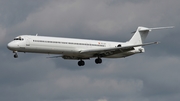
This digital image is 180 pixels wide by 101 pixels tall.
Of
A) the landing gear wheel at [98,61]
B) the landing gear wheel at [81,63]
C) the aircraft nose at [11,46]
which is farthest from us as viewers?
the landing gear wheel at [81,63]

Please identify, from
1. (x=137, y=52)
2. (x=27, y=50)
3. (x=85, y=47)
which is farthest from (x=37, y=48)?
(x=137, y=52)

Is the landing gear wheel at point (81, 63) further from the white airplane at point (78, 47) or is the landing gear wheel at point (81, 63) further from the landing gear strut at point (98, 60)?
the landing gear strut at point (98, 60)

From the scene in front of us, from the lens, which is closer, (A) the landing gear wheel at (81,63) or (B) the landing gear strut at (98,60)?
(B) the landing gear strut at (98,60)

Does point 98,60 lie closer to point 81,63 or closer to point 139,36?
point 81,63

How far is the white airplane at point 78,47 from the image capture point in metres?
101

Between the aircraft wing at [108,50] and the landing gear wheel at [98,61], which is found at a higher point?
the aircraft wing at [108,50]

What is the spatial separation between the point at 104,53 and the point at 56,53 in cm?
850

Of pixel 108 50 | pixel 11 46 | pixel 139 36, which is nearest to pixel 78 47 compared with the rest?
pixel 108 50

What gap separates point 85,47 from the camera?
106 m

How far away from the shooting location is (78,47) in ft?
343

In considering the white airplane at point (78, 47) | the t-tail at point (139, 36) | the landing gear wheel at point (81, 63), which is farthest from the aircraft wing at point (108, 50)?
the t-tail at point (139, 36)

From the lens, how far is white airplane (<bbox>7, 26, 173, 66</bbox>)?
3981 inches

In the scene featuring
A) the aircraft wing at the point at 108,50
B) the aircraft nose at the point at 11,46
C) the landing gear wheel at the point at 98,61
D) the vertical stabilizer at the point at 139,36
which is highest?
the vertical stabilizer at the point at 139,36

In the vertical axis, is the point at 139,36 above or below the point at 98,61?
above
